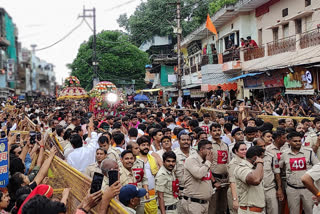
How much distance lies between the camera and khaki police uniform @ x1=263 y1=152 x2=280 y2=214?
6164mm

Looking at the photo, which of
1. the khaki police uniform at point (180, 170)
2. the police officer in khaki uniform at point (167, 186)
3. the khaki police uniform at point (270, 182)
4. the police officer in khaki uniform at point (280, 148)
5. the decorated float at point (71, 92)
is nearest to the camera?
the police officer in khaki uniform at point (167, 186)

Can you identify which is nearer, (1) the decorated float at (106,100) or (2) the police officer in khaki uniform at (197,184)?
(2) the police officer in khaki uniform at (197,184)

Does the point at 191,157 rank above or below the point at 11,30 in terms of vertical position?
below

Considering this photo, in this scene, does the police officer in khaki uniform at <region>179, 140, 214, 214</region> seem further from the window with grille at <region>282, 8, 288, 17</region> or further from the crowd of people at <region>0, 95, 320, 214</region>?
the window with grille at <region>282, 8, 288, 17</region>

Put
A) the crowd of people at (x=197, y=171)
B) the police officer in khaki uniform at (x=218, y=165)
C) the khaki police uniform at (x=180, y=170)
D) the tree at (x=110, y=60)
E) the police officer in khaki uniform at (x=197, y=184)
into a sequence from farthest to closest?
1. the tree at (x=110, y=60)
2. the police officer in khaki uniform at (x=218, y=165)
3. the khaki police uniform at (x=180, y=170)
4. the police officer in khaki uniform at (x=197, y=184)
5. the crowd of people at (x=197, y=171)

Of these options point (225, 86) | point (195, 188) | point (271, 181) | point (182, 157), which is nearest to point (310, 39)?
point (225, 86)

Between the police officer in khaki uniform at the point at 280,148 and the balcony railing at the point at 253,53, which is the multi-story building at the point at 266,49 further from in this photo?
the police officer in khaki uniform at the point at 280,148

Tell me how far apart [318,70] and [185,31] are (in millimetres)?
30298

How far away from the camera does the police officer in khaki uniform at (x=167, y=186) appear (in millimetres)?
5496

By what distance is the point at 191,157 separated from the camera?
18.6ft

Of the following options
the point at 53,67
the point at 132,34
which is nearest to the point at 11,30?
the point at 132,34

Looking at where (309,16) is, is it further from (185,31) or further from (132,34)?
(132,34)

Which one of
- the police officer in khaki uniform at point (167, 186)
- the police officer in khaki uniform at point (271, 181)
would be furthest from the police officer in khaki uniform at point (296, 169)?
the police officer in khaki uniform at point (167, 186)

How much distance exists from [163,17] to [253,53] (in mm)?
26869
